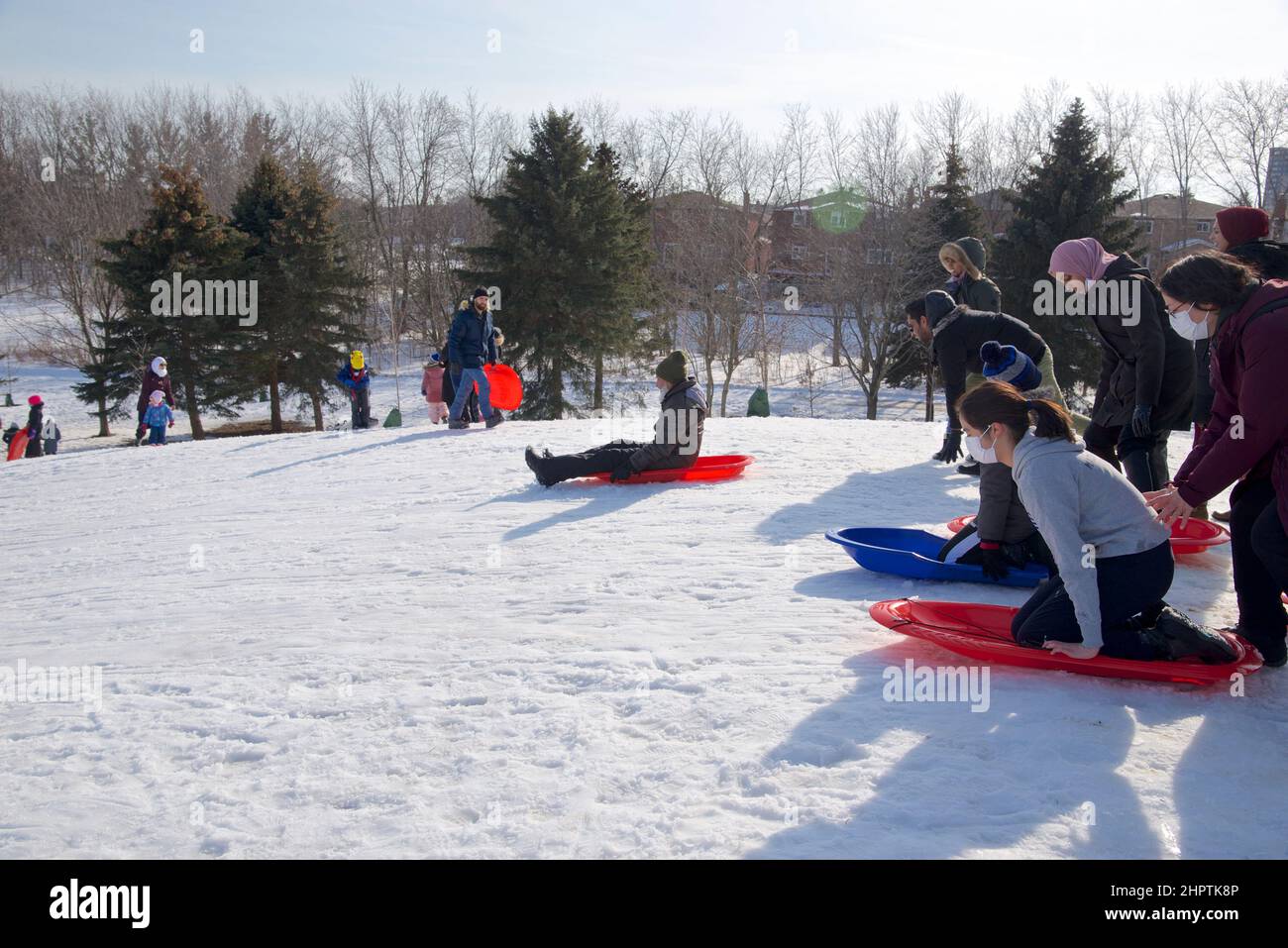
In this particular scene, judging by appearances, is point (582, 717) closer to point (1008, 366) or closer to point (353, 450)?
point (1008, 366)

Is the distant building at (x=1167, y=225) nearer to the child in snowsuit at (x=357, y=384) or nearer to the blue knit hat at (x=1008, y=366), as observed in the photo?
the child in snowsuit at (x=357, y=384)

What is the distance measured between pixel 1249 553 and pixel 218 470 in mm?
10299

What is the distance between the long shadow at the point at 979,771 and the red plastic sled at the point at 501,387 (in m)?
9.05

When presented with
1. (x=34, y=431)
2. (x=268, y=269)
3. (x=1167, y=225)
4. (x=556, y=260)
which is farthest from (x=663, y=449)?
(x=1167, y=225)

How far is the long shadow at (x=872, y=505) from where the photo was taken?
21.5 feet

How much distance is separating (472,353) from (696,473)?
4713mm

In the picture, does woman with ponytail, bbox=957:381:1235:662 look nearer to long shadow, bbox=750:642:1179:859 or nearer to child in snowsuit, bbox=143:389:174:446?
long shadow, bbox=750:642:1179:859

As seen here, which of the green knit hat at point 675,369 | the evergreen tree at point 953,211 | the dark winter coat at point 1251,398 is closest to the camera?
the dark winter coat at point 1251,398

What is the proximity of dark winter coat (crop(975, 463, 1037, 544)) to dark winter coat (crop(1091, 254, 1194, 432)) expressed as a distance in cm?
101

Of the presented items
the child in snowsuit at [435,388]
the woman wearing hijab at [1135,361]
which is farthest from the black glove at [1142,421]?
the child in snowsuit at [435,388]
